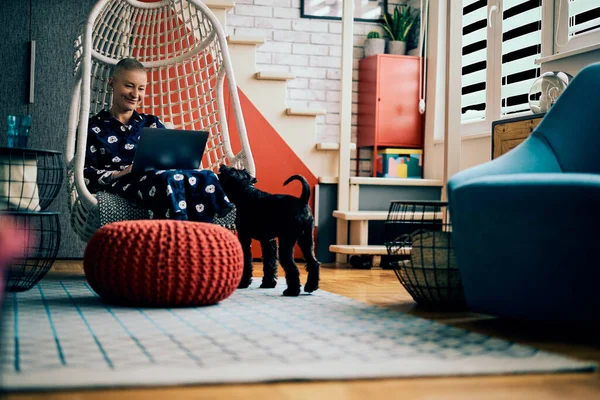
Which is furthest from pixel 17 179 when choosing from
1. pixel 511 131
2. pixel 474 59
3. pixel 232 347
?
pixel 474 59

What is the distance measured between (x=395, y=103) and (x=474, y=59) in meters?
0.75

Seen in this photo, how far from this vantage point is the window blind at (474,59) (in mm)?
4418

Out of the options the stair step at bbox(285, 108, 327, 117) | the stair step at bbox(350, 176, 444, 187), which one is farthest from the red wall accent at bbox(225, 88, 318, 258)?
the stair step at bbox(350, 176, 444, 187)

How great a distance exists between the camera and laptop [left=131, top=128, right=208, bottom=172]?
8.99ft

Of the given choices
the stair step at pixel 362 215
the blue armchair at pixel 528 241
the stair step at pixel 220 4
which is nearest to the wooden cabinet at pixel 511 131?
the blue armchair at pixel 528 241

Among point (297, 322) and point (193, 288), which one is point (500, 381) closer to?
point (297, 322)

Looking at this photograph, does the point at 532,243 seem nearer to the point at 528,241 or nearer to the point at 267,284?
the point at 528,241

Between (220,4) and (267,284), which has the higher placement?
(220,4)

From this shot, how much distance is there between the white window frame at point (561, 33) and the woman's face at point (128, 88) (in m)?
1.97

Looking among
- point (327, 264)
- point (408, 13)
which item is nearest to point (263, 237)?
point (327, 264)

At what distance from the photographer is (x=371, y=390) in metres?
1.22

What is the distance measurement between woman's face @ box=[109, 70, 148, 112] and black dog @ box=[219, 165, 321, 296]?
0.75 m

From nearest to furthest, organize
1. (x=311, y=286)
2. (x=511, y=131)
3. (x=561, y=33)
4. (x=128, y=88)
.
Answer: (x=311, y=286) → (x=511, y=131) → (x=128, y=88) → (x=561, y=33)

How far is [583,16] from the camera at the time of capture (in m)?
3.49
